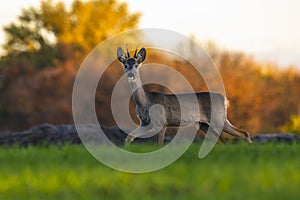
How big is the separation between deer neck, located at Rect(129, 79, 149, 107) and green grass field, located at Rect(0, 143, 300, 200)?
603 centimetres

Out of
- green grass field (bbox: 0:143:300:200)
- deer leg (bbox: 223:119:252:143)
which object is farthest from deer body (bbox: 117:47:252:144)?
green grass field (bbox: 0:143:300:200)

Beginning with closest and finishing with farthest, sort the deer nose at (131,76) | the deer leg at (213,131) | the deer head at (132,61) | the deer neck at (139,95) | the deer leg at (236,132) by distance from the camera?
1. the deer head at (132,61)
2. the deer nose at (131,76)
3. the deer leg at (236,132)
4. the deer leg at (213,131)
5. the deer neck at (139,95)

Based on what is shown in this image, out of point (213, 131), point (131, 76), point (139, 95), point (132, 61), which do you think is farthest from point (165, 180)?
point (213, 131)

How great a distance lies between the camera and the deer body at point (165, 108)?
17.9 meters

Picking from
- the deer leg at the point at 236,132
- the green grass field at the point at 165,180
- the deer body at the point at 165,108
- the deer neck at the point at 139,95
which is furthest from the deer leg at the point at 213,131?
the green grass field at the point at 165,180

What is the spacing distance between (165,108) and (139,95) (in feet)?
2.51

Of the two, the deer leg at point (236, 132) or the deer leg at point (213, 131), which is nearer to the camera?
the deer leg at point (236, 132)

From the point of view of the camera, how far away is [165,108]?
18.7 meters

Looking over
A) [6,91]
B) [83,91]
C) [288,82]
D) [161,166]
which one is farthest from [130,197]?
[288,82]

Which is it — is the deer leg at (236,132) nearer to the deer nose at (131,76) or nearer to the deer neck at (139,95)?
the deer neck at (139,95)

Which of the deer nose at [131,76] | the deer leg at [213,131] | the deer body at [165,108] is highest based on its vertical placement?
the deer nose at [131,76]

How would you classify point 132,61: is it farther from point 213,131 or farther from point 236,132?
point 236,132

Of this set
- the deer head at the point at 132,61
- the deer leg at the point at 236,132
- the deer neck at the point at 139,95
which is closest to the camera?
the deer head at the point at 132,61

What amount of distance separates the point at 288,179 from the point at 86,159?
512cm
